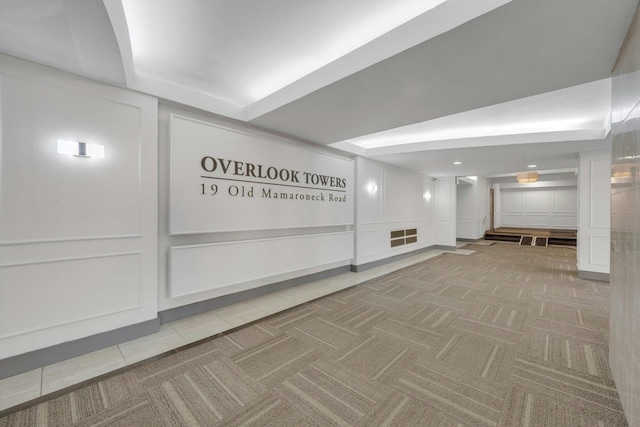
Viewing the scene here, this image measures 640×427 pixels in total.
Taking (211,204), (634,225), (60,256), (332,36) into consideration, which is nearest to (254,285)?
(211,204)

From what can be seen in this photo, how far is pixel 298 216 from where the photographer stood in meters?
4.35

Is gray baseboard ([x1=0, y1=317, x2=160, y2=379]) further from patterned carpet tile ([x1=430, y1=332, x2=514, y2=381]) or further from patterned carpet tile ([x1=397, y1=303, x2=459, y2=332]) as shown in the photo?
patterned carpet tile ([x1=397, y1=303, x2=459, y2=332])

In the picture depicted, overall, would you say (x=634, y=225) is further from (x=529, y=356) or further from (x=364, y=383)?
(x=364, y=383)

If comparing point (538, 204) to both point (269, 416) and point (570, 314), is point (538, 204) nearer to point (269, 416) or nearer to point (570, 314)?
point (570, 314)

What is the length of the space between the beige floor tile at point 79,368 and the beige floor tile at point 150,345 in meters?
0.07

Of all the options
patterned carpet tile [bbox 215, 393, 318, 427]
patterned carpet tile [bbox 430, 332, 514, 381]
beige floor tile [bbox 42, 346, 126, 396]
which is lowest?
patterned carpet tile [bbox 215, 393, 318, 427]

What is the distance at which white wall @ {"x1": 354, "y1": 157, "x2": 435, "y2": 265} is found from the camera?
562cm

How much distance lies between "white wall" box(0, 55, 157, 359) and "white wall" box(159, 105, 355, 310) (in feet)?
0.73

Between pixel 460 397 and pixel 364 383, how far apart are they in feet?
2.27

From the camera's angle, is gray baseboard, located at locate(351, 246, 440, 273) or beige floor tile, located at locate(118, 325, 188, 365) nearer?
beige floor tile, located at locate(118, 325, 188, 365)

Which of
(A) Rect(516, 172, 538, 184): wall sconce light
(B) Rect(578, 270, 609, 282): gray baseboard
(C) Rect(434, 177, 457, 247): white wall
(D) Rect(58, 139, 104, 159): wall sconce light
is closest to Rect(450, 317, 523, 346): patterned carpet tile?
(B) Rect(578, 270, 609, 282): gray baseboard

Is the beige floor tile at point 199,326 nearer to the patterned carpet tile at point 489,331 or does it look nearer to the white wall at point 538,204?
the patterned carpet tile at point 489,331

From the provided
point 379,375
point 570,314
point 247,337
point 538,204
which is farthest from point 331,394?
point 538,204

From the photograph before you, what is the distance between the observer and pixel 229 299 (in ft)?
11.8
